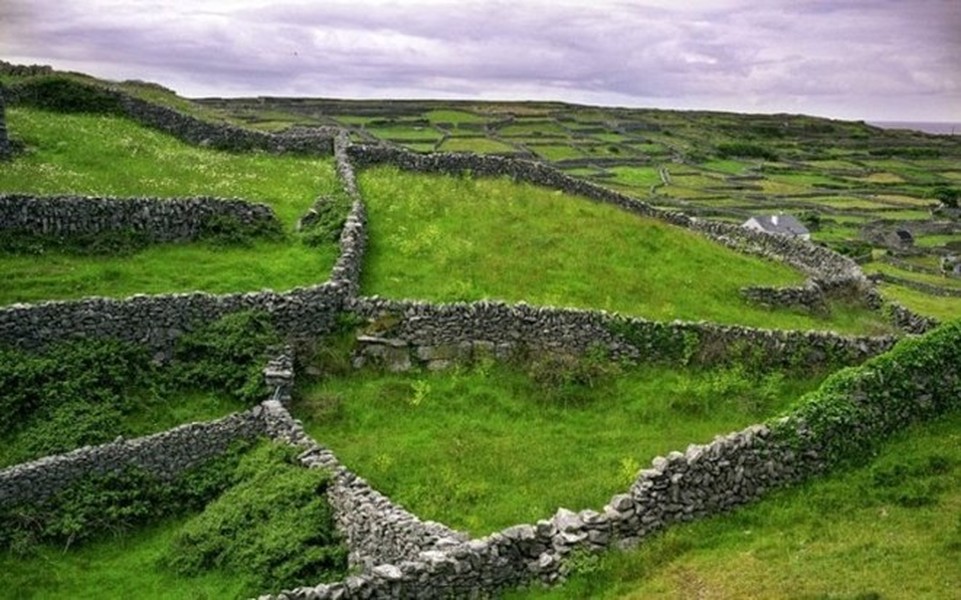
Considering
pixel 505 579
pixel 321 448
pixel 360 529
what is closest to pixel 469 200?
pixel 321 448

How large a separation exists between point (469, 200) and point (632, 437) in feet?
63.7

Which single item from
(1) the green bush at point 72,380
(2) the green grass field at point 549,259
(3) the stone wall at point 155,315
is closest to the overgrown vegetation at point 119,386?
(1) the green bush at point 72,380

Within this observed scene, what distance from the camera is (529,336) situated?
1067 inches

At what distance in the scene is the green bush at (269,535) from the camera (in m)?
18.1

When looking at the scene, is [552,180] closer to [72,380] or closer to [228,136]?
[228,136]

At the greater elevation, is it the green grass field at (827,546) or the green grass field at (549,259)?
the green grass field at (549,259)

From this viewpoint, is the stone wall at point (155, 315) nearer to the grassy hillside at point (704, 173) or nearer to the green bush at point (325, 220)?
the green bush at point (325, 220)

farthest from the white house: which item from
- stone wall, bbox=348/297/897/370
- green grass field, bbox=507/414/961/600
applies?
green grass field, bbox=507/414/961/600

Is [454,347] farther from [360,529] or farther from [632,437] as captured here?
[360,529]

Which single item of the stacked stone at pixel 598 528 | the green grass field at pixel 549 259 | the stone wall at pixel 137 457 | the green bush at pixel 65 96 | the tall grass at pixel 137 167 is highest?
the green bush at pixel 65 96

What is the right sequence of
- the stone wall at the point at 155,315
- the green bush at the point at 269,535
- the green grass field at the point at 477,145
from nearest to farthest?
the green bush at the point at 269,535, the stone wall at the point at 155,315, the green grass field at the point at 477,145

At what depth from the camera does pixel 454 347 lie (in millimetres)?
26969

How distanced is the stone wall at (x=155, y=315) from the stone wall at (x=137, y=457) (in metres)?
4.04

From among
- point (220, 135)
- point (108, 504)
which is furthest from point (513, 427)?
point (220, 135)
